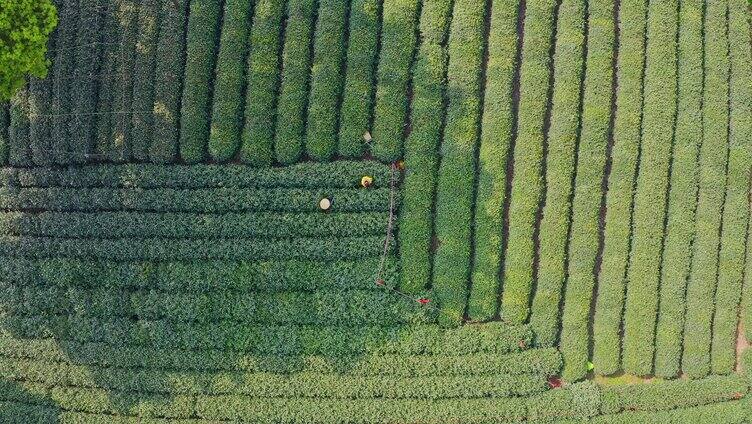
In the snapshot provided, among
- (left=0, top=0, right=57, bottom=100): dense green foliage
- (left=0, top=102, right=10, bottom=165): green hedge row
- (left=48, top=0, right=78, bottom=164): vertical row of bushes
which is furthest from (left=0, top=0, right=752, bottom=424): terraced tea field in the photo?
(left=0, top=0, right=57, bottom=100): dense green foliage

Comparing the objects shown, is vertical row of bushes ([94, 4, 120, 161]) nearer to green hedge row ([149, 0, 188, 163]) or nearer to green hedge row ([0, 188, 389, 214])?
green hedge row ([149, 0, 188, 163])

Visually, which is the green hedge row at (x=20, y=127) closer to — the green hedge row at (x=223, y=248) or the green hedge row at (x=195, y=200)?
the green hedge row at (x=195, y=200)

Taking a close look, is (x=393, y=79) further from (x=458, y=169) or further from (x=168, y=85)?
(x=168, y=85)

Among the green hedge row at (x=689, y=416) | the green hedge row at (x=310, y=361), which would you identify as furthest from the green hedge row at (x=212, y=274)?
the green hedge row at (x=689, y=416)

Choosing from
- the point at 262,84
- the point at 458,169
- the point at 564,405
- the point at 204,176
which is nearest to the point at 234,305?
the point at 204,176

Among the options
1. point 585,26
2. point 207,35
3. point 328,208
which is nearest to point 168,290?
point 328,208

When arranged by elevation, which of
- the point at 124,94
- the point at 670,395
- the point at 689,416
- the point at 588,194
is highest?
the point at 124,94

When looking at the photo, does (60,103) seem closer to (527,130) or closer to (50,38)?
(50,38)
